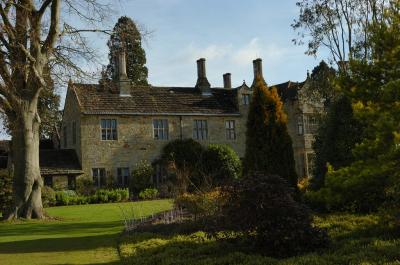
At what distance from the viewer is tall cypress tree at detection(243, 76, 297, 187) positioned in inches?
663

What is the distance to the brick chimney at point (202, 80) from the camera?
44.4 metres

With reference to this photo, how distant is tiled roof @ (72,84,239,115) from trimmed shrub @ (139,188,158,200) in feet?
22.1

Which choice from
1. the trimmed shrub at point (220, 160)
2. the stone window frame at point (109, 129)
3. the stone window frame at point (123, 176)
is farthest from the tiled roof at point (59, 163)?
the trimmed shrub at point (220, 160)

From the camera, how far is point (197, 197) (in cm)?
1447

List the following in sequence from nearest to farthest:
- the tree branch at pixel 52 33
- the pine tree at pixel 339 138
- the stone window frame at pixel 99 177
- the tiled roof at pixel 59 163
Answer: the pine tree at pixel 339 138 < the tree branch at pixel 52 33 < the tiled roof at pixel 59 163 < the stone window frame at pixel 99 177

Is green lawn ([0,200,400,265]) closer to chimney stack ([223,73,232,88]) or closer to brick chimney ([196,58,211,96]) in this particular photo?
brick chimney ([196,58,211,96])

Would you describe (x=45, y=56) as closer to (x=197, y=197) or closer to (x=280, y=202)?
(x=197, y=197)

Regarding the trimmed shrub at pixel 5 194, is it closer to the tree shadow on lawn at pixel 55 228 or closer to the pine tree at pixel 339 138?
the tree shadow on lawn at pixel 55 228

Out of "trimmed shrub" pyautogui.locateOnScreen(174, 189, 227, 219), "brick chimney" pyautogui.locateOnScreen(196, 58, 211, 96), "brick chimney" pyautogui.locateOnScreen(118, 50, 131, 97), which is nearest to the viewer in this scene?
"trimmed shrub" pyautogui.locateOnScreen(174, 189, 227, 219)

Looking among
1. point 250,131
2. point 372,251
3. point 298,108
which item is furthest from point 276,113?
→ point 298,108

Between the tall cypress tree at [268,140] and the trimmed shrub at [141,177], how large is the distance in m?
21.3

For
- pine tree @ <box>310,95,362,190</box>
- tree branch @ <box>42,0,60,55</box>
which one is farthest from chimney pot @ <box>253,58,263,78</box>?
pine tree @ <box>310,95,362,190</box>

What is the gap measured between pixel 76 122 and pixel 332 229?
1185 inches

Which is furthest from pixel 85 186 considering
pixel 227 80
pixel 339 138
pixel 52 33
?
pixel 339 138
